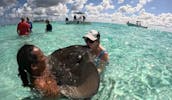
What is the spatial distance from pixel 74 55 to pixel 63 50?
1.12 ft

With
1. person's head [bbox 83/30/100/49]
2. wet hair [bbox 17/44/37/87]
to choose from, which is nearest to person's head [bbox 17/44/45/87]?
wet hair [bbox 17/44/37/87]

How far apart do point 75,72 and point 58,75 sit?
1.10 feet

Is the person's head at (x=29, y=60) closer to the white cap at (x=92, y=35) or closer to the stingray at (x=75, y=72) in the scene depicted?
the stingray at (x=75, y=72)

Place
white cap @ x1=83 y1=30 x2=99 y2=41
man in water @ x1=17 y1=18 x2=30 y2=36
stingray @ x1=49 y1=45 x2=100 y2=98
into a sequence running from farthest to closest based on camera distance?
1. man in water @ x1=17 y1=18 x2=30 y2=36
2. white cap @ x1=83 y1=30 x2=99 y2=41
3. stingray @ x1=49 y1=45 x2=100 y2=98

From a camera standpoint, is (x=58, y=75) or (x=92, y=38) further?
(x=92, y=38)

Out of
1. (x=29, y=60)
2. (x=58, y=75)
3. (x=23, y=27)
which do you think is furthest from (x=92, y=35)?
(x=23, y=27)

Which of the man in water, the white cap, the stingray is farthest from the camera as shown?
the man in water

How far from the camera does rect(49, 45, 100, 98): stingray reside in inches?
128

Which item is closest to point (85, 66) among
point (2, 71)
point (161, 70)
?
point (2, 71)

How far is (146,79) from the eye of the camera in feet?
25.6

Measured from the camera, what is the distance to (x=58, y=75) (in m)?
3.71

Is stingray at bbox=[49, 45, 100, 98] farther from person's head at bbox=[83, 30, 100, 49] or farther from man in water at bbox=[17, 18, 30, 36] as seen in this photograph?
man in water at bbox=[17, 18, 30, 36]

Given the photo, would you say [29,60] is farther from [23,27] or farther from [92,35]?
[23,27]

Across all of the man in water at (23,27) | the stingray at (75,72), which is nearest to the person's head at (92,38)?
the stingray at (75,72)
